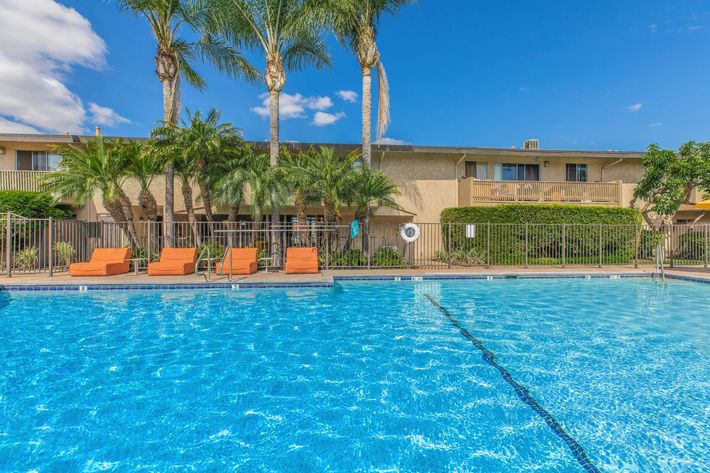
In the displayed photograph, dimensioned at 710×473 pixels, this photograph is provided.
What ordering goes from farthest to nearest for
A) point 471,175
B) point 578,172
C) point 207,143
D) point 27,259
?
point 578,172
point 471,175
point 207,143
point 27,259

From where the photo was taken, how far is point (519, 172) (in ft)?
68.2

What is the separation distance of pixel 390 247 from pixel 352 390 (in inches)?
509

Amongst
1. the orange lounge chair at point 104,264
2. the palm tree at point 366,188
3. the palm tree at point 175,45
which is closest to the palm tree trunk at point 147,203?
the palm tree at point 175,45

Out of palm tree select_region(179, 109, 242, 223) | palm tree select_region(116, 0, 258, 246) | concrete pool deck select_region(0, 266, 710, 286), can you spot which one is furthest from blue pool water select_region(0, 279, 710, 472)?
palm tree select_region(116, 0, 258, 246)

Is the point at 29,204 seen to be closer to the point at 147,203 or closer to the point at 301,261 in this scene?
the point at 147,203

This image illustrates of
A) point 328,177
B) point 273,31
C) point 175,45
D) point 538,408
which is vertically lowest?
point 538,408

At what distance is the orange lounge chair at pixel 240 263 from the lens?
1276 centimetres

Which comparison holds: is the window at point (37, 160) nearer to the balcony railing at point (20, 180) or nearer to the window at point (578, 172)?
the balcony railing at point (20, 180)

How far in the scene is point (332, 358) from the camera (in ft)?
18.1

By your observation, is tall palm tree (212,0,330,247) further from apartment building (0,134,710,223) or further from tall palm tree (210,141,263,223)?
apartment building (0,134,710,223)

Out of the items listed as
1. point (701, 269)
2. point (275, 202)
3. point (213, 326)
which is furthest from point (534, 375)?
point (701, 269)

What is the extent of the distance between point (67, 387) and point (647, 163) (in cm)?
2372

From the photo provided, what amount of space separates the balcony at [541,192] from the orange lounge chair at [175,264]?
1363 centimetres

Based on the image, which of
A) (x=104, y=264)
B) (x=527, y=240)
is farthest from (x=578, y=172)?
(x=104, y=264)
